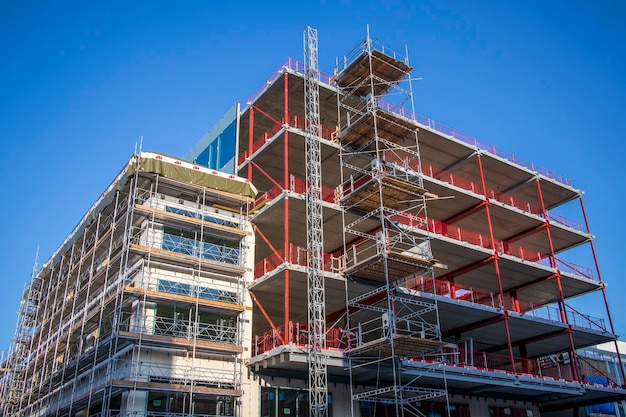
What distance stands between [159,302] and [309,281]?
24.8 feet

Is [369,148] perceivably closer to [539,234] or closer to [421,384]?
[421,384]

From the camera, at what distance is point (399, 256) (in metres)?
30.9

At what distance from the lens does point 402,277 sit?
32.8 meters

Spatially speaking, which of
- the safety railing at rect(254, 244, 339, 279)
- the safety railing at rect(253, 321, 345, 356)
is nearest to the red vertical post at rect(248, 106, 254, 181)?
the safety railing at rect(254, 244, 339, 279)

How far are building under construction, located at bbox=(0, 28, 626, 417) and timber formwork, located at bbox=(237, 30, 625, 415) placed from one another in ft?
0.52

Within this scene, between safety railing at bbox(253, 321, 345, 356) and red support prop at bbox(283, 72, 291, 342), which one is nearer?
safety railing at bbox(253, 321, 345, 356)

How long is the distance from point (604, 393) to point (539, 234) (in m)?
12.1

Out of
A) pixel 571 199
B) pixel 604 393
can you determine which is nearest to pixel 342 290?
pixel 604 393

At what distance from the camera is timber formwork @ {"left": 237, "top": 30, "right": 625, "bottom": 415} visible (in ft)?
102

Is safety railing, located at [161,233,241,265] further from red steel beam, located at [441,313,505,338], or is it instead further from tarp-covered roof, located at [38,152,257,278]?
red steel beam, located at [441,313,505,338]

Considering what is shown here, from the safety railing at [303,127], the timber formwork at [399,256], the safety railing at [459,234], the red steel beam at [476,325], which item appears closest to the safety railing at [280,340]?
the timber formwork at [399,256]

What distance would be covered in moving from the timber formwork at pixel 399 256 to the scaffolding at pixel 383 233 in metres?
0.10

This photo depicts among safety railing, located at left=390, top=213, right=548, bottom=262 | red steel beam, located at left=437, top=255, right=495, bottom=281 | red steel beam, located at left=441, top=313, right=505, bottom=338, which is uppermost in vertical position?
safety railing, located at left=390, top=213, right=548, bottom=262

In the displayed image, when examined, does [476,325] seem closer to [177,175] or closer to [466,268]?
[466,268]
